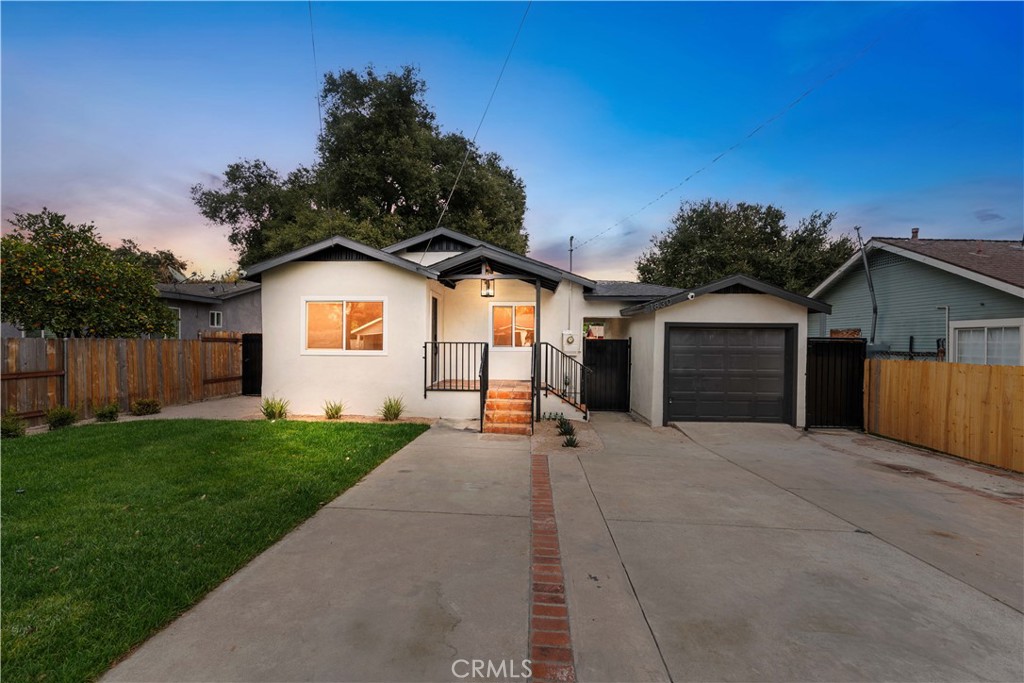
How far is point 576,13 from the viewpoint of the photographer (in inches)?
364

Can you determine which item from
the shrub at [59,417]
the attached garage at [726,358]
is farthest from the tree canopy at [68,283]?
the attached garage at [726,358]

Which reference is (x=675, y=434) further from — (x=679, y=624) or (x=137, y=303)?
(x=137, y=303)

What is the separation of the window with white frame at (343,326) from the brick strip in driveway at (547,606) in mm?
6418

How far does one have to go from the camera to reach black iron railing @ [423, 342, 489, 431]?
9.18 metres

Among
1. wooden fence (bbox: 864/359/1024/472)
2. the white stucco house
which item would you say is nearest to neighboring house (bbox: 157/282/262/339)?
the white stucco house

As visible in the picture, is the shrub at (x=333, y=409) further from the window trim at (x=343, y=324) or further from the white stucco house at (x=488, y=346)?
the window trim at (x=343, y=324)

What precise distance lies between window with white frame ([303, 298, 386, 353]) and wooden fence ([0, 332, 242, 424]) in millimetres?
4069

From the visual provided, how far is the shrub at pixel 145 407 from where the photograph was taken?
8945mm

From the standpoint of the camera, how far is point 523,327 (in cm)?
1073

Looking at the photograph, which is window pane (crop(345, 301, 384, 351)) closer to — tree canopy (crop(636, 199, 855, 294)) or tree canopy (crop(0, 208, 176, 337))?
tree canopy (crop(0, 208, 176, 337))

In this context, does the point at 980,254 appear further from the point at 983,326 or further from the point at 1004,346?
the point at 1004,346

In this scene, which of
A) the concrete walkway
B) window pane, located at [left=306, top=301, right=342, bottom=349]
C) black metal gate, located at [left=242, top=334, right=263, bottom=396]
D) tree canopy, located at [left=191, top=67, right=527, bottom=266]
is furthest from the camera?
tree canopy, located at [left=191, top=67, right=527, bottom=266]

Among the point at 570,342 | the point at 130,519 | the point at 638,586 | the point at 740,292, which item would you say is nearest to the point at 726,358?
the point at 740,292

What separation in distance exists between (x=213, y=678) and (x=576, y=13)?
12.2m
